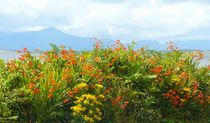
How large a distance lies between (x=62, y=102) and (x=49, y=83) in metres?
0.47

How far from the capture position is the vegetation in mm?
9688

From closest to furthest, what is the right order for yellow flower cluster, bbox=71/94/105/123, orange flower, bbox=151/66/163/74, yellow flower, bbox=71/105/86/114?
yellow flower, bbox=71/105/86/114, yellow flower cluster, bbox=71/94/105/123, orange flower, bbox=151/66/163/74

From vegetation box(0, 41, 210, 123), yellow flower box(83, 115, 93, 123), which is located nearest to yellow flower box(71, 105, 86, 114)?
vegetation box(0, 41, 210, 123)

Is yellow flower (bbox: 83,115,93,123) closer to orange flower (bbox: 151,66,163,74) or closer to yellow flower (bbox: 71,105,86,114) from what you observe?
yellow flower (bbox: 71,105,86,114)

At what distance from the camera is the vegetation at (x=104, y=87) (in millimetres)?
9688

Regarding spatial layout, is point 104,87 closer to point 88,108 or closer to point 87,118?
point 88,108

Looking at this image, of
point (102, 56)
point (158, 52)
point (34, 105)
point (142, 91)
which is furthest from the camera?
point (158, 52)

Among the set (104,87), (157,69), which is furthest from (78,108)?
(157,69)

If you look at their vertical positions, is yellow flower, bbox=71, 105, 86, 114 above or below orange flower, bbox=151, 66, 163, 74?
below

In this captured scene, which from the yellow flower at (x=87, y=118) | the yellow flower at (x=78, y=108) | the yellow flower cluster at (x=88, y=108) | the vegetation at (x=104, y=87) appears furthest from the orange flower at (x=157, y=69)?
the yellow flower at (x=78, y=108)

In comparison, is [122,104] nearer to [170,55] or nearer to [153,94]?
[153,94]

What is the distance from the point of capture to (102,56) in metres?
13.2

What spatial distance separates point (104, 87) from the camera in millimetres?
11211

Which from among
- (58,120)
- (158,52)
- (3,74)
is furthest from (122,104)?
(158,52)
